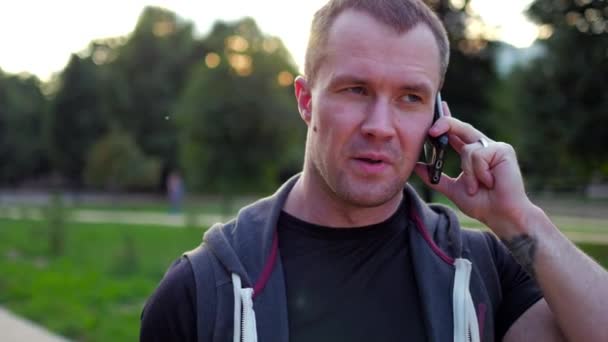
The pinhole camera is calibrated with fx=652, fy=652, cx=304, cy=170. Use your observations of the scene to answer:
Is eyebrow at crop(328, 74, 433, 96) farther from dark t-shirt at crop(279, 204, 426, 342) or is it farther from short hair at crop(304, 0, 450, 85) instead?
dark t-shirt at crop(279, 204, 426, 342)

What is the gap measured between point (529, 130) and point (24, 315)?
10.0m

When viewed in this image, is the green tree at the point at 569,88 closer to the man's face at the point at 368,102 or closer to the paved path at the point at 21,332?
the paved path at the point at 21,332

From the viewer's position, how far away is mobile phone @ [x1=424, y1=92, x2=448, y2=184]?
2104 mm

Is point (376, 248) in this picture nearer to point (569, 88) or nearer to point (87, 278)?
point (87, 278)

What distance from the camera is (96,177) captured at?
32656mm

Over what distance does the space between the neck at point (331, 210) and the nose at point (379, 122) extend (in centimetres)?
23

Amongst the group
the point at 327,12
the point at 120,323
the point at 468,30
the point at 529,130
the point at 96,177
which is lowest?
the point at 96,177

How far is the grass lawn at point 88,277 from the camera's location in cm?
708

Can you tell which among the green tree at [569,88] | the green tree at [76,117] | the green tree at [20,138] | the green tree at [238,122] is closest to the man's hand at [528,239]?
the green tree at [569,88]

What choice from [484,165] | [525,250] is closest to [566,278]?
[525,250]

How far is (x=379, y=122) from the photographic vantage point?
1909mm

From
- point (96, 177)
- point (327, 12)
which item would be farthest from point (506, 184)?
point (96, 177)

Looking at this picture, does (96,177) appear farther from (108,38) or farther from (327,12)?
(327,12)

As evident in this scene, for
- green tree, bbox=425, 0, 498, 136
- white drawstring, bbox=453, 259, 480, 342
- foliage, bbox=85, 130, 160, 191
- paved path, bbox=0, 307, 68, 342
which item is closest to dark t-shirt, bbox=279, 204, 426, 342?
white drawstring, bbox=453, 259, 480, 342
